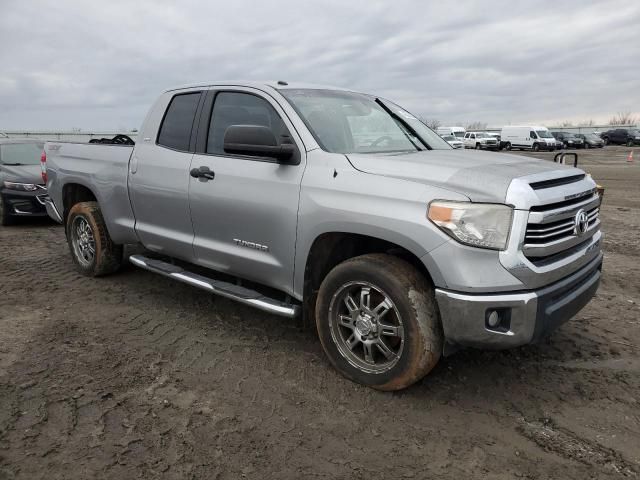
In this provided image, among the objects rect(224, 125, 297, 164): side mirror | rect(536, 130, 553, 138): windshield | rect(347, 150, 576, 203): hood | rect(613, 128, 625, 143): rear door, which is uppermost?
rect(613, 128, 625, 143): rear door

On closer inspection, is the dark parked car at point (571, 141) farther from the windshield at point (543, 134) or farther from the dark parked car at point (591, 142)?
the windshield at point (543, 134)

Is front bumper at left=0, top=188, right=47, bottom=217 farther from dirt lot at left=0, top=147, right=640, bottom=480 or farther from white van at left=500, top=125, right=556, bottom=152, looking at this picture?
white van at left=500, top=125, right=556, bottom=152

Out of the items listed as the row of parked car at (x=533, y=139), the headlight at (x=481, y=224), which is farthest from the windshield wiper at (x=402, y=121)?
the row of parked car at (x=533, y=139)

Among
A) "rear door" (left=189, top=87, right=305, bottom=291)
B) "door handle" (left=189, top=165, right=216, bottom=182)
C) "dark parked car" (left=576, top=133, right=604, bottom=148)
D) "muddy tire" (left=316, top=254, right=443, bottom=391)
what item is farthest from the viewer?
"dark parked car" (left=576, top=133, right=604, bottom=148)

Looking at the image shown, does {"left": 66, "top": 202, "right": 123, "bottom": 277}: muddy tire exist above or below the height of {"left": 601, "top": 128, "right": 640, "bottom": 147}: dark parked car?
below

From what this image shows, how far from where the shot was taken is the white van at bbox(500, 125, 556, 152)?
38.7 metres

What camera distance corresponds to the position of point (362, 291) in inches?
126

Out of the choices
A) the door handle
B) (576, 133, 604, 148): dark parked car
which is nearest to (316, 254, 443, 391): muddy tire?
the door handle

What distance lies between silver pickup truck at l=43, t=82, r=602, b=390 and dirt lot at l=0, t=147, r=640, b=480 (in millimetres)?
374

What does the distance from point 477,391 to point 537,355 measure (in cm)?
76

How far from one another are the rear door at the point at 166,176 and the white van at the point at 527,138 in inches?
1532

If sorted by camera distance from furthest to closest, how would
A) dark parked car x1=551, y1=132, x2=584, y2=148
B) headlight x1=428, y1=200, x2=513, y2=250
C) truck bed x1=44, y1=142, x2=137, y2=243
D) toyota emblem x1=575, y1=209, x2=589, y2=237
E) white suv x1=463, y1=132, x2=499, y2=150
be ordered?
1. dark parked car x1=551, y1=132, x2=584, y2=148
2. white suv x1=463, y1=132, x2=499, y2=150
3. truck bed x1=44, y1=142, x2=137, y2=243
4. toyota emblem x1=575, y1=209, x2=589, y2=237
5. headlight x1=428, y1=200, x2=513, y2=250

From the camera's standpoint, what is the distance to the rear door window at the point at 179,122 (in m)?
4.39

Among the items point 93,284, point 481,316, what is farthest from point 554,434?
point 93,284
